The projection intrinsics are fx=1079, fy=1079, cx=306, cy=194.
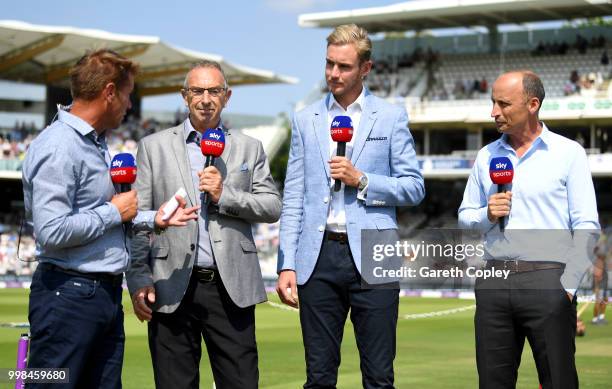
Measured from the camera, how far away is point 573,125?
153ft

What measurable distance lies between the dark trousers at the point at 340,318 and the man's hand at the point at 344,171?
1.31 ft

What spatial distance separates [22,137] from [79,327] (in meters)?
42.7

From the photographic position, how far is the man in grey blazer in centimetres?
601

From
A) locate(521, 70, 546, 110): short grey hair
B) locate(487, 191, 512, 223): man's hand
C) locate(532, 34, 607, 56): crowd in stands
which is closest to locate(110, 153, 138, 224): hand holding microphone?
locate(487, 191, 512, 223): man's hand

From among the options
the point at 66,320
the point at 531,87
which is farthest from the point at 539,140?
the point at 66,320

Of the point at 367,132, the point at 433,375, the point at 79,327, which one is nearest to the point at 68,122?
the point at 79,327

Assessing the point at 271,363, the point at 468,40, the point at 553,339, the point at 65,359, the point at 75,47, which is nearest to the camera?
the point at 65,359

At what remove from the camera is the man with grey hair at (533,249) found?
5.89 m

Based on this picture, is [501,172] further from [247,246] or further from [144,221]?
[144,221]

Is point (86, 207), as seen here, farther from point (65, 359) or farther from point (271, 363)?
point (271, 363)

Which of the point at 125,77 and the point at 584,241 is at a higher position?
the point at 125,77

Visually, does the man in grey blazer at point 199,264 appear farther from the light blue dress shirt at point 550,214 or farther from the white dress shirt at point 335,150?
the light blue dress shirt at point 550,214

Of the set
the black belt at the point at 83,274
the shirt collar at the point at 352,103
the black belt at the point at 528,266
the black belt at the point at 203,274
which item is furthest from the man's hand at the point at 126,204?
the black belt at the point at 528,266

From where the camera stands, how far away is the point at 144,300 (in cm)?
597
